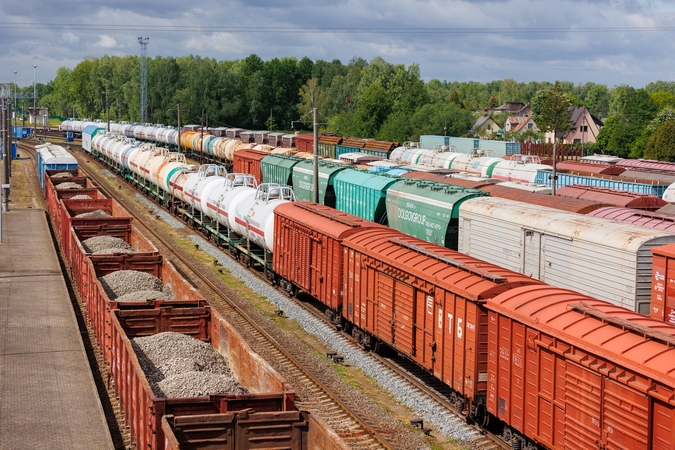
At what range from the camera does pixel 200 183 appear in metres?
45.3

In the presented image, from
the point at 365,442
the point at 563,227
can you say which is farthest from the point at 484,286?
the point at 563,227

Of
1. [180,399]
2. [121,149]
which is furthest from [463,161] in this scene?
[180,399]

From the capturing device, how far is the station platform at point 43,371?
52.1 ft

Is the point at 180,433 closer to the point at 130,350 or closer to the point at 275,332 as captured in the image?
the point at 130,350

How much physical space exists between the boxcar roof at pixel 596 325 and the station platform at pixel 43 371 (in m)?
A: 8.22

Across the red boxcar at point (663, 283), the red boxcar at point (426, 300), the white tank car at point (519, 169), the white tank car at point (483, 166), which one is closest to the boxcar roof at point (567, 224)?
the red boxcar at point (663, 283)

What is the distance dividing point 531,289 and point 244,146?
6396 centimetres

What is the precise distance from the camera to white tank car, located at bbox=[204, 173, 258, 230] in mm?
38281

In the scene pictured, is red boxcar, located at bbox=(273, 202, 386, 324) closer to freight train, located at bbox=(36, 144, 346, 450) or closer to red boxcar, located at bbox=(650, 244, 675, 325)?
freight train, located at bbox=(36, 144, 346, 450)

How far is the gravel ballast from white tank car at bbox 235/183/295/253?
1.90 meters

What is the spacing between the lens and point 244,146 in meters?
78.6

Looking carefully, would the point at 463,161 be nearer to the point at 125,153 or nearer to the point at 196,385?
the point at 125,153

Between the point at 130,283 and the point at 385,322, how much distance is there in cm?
796

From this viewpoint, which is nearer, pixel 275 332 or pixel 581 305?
pixel 581 305
